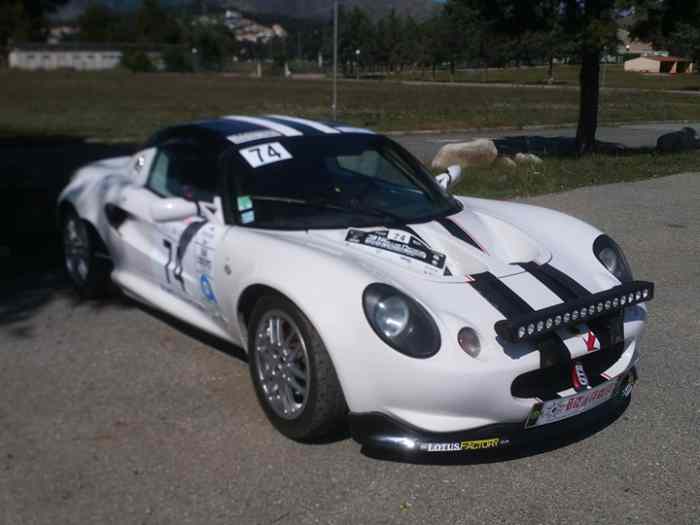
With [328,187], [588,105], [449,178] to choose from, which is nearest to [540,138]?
[588,105]

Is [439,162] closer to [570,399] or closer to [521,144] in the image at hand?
[521,144]

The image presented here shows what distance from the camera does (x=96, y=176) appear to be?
5.81m

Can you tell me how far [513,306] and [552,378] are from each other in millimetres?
344

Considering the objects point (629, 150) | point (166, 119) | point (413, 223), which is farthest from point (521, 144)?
point (413, 223)

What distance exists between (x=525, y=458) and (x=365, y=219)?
4.66 feet

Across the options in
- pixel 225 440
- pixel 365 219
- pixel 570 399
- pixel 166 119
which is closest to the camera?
pixel 570 399

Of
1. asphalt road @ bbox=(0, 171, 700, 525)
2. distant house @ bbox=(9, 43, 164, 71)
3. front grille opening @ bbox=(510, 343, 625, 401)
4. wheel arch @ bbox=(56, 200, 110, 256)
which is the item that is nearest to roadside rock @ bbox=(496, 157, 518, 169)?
asphalt road @ bbox=(0, 171, 700, 525)

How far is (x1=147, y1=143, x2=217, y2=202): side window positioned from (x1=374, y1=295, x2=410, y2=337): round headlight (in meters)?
1.52

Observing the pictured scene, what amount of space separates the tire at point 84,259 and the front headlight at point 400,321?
274cm

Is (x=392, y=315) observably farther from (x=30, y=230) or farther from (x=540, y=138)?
(x=540, y=138)

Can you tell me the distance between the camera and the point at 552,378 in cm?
341

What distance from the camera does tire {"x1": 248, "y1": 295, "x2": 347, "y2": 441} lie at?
3.44 m

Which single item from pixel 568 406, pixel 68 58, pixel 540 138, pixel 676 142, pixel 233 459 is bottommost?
pixel 68 58

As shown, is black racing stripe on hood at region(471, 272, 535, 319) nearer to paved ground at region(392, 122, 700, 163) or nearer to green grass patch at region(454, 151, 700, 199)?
green grass patch at region(454, 151, 700, 199)
